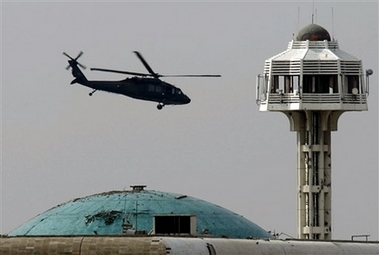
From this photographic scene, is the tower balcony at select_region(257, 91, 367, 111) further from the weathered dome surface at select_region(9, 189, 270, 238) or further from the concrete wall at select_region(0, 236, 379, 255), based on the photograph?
the concrete wall at select_region(0, 236, 379, 255)

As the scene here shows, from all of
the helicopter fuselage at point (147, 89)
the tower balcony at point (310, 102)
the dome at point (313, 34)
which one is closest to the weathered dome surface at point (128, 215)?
the helicopter fuselage at point (147, 89)

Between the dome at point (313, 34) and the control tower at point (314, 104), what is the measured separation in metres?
2.41

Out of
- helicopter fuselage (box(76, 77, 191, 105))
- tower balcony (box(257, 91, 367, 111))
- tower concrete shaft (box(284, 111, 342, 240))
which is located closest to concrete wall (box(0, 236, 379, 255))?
helicopter fuselage (box(76, 77, 191, 105))

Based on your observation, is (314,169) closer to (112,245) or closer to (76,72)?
(76,72)

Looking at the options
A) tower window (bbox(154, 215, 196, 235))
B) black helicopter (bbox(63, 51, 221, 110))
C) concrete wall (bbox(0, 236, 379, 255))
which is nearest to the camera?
concrete wall (bbox(0, 236, 379, 255))

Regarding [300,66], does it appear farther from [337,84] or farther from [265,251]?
[265,251]

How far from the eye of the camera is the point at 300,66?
602ft

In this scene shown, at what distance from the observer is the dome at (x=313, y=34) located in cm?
18862

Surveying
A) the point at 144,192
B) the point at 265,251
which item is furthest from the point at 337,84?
the point at 265,251

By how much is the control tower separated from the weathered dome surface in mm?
36095

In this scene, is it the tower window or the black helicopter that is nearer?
the tower window

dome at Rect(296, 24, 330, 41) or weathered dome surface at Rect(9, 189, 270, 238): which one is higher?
dome at Rect(296, 24, 330, 41)

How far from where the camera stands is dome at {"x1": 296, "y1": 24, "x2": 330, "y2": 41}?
619 feet

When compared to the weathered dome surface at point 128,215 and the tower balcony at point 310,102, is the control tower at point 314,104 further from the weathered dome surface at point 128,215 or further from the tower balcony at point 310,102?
the weathered dome surface at point 128,215
